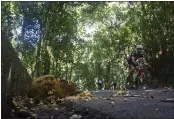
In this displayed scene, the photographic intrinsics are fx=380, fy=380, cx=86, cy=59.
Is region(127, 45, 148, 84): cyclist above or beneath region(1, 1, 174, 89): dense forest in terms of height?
beneath

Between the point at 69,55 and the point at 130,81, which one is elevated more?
the point at 69,55

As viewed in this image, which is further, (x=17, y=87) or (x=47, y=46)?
(x=47, y=46)

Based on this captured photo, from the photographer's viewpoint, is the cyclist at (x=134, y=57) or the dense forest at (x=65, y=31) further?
the dense forest at (x=65, y=31)

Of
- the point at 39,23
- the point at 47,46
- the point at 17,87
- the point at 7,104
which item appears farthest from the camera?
the point at 47,46

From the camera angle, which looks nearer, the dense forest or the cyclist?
the cyclist

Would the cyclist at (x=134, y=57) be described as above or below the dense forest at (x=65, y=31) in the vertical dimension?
below

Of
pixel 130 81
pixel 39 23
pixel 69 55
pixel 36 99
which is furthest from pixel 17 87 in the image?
pixel 69 55

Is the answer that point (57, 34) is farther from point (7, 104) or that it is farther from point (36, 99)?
point (7, 104)

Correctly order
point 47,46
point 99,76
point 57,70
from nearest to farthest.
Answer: point 47,46 < point 57,70 < point 99,76

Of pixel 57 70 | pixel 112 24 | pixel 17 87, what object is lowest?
pixel 17 87

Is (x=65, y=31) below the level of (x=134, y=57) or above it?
above

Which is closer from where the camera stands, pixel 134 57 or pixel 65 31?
pixel 134 57

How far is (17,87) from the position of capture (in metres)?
7.18

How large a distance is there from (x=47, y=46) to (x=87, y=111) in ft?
39.0
